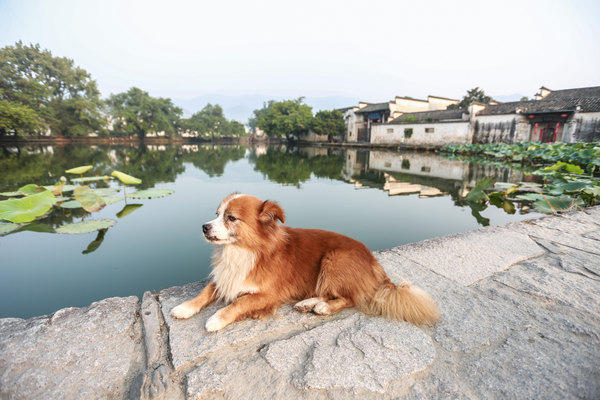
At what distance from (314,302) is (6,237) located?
4.91 meters

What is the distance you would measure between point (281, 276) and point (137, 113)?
4419 centimetres

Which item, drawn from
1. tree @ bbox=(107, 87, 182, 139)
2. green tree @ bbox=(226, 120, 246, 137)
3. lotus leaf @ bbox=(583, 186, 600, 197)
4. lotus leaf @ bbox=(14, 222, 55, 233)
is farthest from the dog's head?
green tree @ bbox=(226, 120, 246, 137)

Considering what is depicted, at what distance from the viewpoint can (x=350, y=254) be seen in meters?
1.68

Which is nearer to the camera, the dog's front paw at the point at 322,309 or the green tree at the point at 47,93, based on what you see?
the dog's front paw at the point at 322,309

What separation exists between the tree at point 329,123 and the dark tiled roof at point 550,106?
16457 millimetres

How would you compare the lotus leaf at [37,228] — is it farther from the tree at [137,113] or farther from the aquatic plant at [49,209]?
the tree at [137,113]

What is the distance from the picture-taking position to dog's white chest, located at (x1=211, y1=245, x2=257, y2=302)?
1.59m

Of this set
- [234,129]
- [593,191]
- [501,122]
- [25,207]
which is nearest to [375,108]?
[501,122]

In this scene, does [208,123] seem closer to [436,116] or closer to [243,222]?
[436,116]

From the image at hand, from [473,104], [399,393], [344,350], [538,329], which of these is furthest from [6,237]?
[473,104]

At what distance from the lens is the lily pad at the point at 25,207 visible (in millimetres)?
3203

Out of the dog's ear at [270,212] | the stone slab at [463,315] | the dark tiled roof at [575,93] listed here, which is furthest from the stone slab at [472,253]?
the dark tiled roof at [575,93]

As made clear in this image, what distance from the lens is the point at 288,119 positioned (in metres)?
37.3

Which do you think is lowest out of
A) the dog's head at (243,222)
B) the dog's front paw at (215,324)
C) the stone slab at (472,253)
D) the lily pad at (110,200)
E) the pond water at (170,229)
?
the pond water at (170,229)
